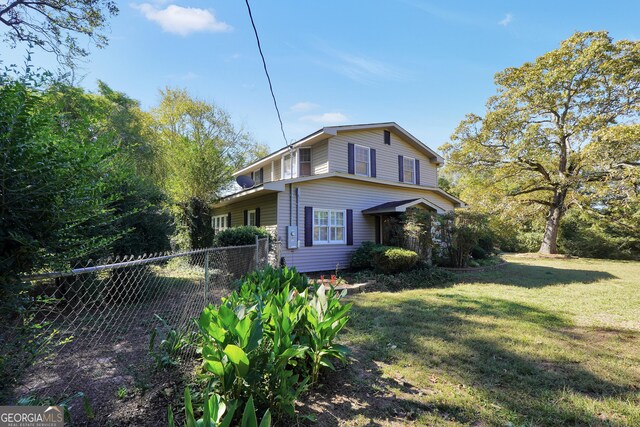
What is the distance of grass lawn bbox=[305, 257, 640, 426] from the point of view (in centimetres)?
265

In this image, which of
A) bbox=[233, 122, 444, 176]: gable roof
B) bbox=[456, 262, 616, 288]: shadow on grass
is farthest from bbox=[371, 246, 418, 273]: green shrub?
bbox=[233, 122, 444, 176]: gable roof

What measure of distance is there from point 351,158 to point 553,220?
1531 centimetres

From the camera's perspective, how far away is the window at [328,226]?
37.4 feet

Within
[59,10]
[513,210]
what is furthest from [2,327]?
[513,210]

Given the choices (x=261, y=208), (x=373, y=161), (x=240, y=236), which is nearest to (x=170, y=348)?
(x=240, y=236)

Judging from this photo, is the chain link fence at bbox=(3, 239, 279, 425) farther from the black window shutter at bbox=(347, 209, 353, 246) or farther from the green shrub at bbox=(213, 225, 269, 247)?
the black window shutter at bbox=(347, 209, 353, 246)

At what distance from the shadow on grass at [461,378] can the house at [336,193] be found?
233 inches

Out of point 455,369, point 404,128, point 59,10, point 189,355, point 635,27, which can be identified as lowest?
point 455,369

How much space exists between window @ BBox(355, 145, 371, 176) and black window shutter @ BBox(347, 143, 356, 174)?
0.28m

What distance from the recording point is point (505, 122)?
63.8ft

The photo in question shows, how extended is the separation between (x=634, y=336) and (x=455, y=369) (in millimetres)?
3570

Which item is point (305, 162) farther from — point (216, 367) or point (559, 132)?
point (559, 132)

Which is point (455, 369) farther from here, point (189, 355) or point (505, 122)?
point (505, 122)

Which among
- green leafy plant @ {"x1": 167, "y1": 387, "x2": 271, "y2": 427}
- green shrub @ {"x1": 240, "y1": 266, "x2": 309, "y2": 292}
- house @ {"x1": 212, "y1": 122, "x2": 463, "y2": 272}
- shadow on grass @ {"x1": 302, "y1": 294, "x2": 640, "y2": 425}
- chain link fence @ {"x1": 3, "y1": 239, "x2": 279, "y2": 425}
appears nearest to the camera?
green leafy plant @ {"x1": 167, "y1": 387, "x2": 271, "y2": 427}
